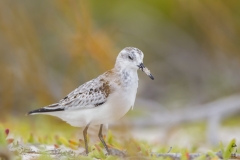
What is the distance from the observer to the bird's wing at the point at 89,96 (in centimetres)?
464

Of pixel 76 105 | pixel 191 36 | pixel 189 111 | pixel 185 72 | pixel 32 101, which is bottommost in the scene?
pixel 76 105

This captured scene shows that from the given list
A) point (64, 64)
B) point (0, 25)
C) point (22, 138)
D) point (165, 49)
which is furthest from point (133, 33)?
point (22, 138)

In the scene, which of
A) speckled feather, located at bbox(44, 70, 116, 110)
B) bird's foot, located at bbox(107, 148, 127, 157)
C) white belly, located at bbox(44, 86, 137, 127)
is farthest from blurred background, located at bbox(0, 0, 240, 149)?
bird's foot, located at bbox(107, 148, 127, 157)

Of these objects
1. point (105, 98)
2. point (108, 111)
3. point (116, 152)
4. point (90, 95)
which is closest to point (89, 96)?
point (90, 95)

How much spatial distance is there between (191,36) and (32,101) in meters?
3.75

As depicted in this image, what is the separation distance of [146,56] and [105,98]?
24.1 feet

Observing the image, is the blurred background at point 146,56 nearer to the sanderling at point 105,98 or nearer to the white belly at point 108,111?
the sanderling at point 105,98

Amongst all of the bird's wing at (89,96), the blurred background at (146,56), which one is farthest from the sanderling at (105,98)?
the blurred background at (146,56)

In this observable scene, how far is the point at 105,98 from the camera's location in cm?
462

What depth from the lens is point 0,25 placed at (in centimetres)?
778

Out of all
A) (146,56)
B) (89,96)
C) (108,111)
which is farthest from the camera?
(146,56)

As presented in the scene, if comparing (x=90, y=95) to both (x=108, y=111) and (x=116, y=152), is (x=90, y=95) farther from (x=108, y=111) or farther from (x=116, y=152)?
(x=116, y=152)

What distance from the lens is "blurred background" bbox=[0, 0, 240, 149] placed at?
752cm

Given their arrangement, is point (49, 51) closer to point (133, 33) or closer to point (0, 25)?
point (133, 33)
